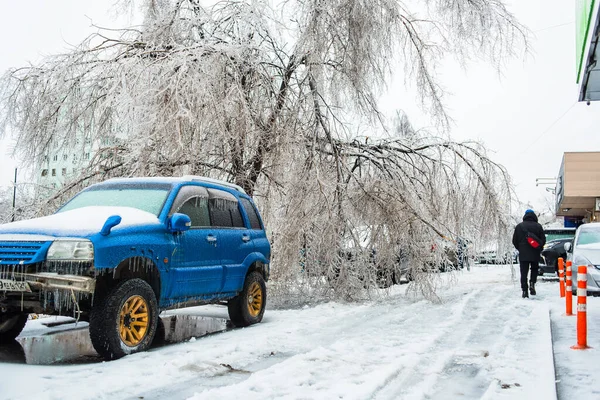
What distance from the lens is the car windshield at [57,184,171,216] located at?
286 inches

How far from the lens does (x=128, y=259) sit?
637cm

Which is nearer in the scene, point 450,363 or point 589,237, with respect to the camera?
point 450,363

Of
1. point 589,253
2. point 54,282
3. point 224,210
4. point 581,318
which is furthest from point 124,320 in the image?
point 589,253

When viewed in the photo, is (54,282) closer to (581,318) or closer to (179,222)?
(179,222)

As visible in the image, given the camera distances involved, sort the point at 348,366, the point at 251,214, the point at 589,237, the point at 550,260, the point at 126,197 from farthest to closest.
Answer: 1. the point at 550,260
2. the point at 589,237
3. the point at 251,214
4. the point at 126,197
5. the point at 348,366

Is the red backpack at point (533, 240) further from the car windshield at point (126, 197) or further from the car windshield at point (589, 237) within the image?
the car windshield at point (126, 197)

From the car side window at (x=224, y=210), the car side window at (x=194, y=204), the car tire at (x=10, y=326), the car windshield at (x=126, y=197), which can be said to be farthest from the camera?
the car side window at (x=224, y=210)

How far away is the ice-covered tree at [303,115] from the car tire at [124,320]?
367cm

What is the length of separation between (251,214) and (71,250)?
3774 mm

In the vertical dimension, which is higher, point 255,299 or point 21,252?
point 21,252

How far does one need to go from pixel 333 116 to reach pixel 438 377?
7236mm

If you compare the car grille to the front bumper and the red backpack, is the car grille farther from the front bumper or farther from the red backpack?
the red backpack

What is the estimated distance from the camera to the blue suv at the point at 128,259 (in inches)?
233

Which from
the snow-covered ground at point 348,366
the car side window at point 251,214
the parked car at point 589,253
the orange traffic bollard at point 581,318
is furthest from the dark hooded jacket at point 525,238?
the car side window at point 251,214
